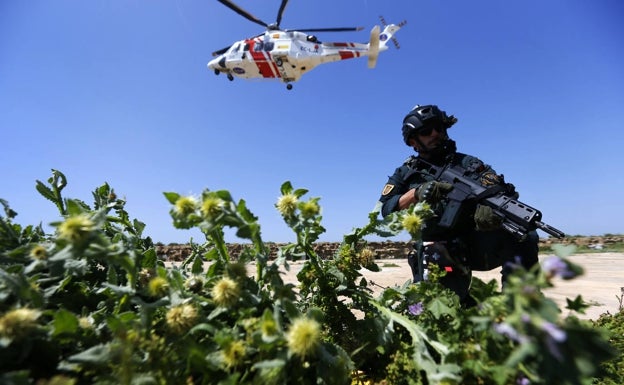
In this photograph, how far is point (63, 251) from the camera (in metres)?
0.67

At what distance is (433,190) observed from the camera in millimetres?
2596

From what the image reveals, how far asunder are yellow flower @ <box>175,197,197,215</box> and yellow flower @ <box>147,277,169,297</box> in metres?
0.19

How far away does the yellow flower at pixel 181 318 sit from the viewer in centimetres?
71

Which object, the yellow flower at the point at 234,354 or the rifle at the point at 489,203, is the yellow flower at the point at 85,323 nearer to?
the yellow flower at the point at 234,354

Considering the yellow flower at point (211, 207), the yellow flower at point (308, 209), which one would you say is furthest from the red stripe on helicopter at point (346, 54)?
the yellow flower at point (211, 207)

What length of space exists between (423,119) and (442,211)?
Answer: 1008 mm

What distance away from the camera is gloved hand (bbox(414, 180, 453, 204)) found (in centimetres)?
251

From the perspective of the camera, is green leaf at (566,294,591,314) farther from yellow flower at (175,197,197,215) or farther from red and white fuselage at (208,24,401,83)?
red and white fuselage at (208,24,401,83)

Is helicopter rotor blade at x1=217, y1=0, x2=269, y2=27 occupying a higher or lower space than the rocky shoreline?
higher

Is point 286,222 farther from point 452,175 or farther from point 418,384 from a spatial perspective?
point 452,175

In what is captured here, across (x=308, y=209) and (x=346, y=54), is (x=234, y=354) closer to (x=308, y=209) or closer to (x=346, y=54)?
(x=308, y=209)

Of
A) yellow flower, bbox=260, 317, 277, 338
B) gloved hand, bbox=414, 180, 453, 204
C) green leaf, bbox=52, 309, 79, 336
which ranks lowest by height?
yellow flower, bbox=260, 317, 277, 338

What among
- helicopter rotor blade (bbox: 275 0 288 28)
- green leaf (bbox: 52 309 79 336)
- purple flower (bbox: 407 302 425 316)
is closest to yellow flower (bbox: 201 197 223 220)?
green leaf (bbox: 52 309 79 336)

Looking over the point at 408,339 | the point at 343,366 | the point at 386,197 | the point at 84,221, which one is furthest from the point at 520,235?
the point at 84,221
